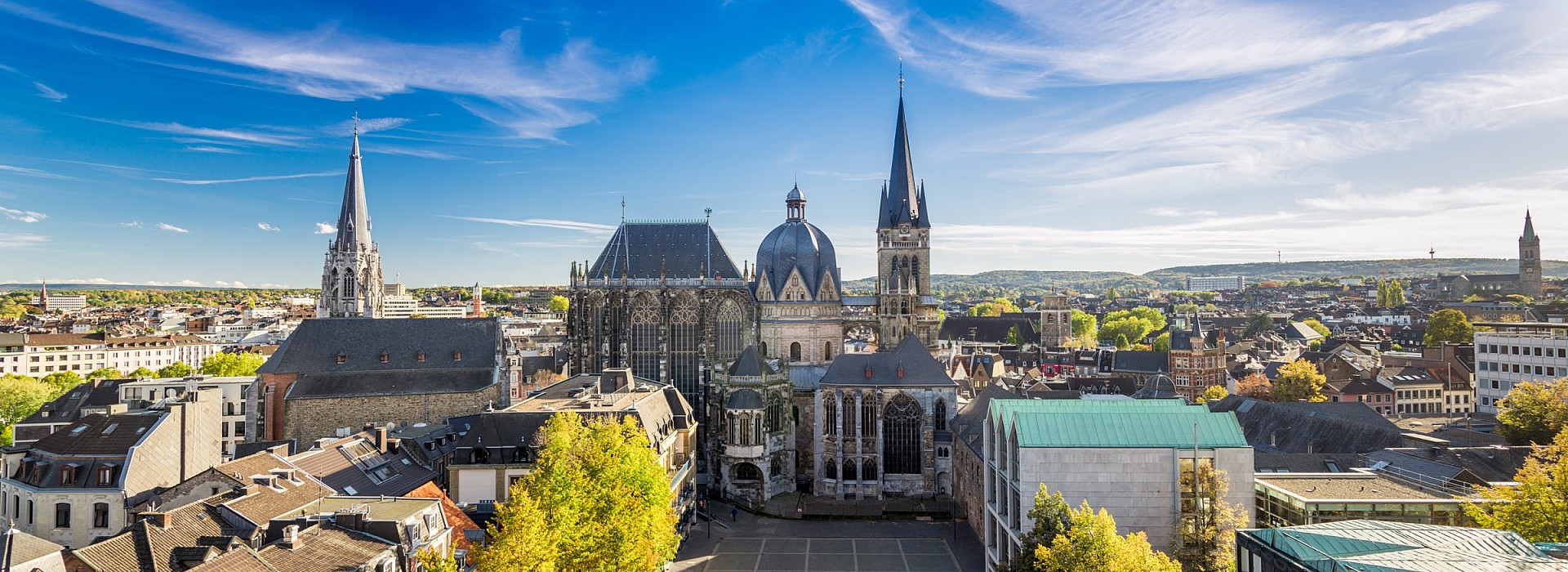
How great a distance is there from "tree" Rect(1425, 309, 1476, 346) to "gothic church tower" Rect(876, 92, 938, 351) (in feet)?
276

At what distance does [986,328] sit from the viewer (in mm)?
178750

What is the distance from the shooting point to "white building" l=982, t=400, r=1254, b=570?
39.5 meters

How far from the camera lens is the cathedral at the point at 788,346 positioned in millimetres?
72375

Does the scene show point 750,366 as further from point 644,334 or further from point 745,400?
point 644,334

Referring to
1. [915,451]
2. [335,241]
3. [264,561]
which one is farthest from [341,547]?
[335,241]

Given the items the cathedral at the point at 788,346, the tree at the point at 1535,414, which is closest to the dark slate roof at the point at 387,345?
the cathedral at the point at 788,346

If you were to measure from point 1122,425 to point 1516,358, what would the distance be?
68458 mm

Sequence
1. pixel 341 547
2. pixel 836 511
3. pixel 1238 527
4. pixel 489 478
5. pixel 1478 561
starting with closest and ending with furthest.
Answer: pixel 1478 561 → pixel 341 547 → pixel 1238 527 → pixel 489 478 → pixel 836 511

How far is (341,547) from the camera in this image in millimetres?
31422

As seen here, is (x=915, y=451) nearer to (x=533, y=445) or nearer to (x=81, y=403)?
(x=533, y=445)

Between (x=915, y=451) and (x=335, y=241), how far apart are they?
70813 mm

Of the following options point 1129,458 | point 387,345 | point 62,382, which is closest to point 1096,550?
point 1129,458

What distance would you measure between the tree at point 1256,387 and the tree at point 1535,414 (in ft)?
106

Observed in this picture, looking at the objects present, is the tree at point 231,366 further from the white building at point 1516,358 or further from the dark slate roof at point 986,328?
the white building at point 1516,358
